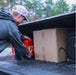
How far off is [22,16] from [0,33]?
1.26 feet

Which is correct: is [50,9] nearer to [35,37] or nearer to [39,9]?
[39,9]

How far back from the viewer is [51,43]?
3111 mm

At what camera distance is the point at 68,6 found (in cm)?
1858

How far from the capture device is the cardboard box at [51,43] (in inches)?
120

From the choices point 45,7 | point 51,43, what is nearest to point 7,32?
point 51,43

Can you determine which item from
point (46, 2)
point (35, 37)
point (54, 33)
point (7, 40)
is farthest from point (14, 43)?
point (46, 2)

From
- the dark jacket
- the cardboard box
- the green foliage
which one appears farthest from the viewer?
the green foliage

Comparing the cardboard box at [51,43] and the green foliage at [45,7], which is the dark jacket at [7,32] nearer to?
the cardboard box at [51,43]

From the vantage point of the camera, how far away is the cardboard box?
3.06 m

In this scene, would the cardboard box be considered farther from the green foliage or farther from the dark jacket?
the green foliage

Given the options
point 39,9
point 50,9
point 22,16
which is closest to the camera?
point 22,16

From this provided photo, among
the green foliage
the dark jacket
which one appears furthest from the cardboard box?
the green foliage

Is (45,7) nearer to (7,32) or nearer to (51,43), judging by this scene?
(51,43)

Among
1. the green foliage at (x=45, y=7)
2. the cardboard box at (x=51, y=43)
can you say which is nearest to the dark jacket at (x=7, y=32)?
the cardboard box at (x=51, y=43)
